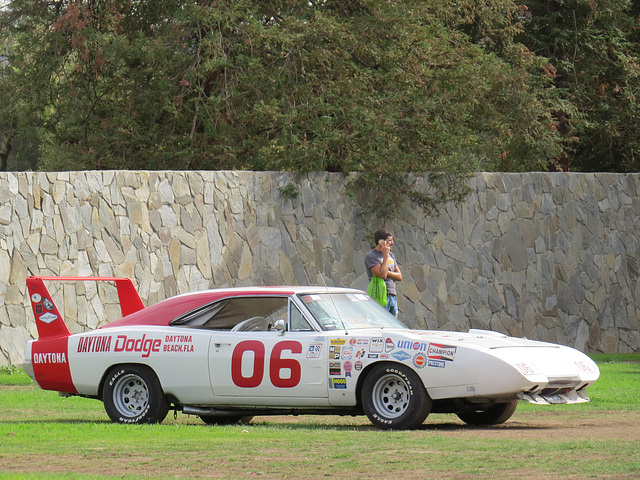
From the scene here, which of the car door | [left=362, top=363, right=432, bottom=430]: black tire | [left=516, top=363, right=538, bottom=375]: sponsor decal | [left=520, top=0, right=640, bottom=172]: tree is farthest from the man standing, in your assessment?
[left=520, top=0, right=640, bottom=172]: tree

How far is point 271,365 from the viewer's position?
33.1 ft

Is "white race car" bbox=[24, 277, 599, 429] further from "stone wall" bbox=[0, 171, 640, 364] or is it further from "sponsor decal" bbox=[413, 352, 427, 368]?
"stone wall" bbox=[0, 171, 640, 364]

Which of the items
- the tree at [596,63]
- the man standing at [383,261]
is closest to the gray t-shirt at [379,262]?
the man standing at [383,261]

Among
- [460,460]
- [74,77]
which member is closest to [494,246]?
[74,77]

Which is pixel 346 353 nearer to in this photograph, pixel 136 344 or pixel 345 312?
pixel 345 312

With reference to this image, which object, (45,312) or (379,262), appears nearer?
(45,312)

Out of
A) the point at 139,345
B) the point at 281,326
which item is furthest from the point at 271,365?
the point at 139,345

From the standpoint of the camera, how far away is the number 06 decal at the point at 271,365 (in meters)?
10.0

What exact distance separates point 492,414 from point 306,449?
262 centimetres

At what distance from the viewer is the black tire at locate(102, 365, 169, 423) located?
1049 cm

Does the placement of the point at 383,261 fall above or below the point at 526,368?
above

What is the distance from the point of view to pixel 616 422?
34.3 ft

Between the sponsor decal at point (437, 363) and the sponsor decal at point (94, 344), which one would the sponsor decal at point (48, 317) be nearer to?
the sponsor decal at point (94, 344)

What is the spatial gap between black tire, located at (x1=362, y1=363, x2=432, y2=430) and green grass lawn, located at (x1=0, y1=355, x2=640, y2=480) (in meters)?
0.15
